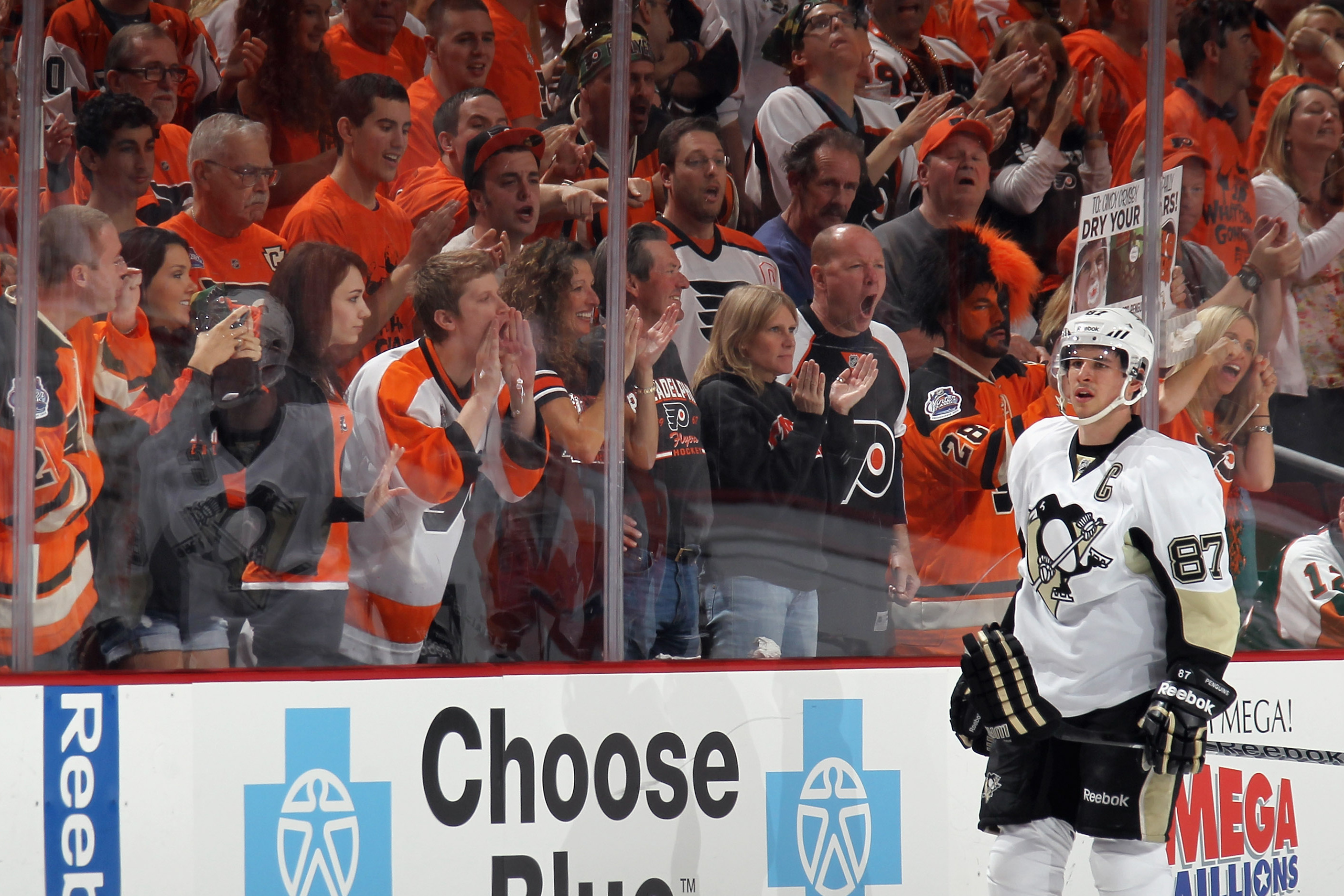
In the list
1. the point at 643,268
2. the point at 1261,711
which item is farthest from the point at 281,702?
the point at 1261,711

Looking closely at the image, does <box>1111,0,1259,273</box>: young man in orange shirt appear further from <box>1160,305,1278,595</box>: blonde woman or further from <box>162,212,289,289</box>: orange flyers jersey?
<box>162,212,289,289</box>: orange flyers jersey

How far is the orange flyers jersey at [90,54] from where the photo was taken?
2.73 m

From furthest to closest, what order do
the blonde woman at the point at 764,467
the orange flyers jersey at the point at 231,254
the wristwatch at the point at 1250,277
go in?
the wristwatch at the point at 1250,277
the blonde woman at the point at 764,467
the orange flyers jersey at the point at 231,254

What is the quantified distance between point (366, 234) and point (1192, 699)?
7.01 ft

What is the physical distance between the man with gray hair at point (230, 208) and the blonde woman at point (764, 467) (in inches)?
45.4

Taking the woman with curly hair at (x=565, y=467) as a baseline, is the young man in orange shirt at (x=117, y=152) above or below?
above

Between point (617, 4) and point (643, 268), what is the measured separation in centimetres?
68

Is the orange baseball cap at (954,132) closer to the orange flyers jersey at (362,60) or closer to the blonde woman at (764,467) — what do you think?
the blonde woman at (764,467)

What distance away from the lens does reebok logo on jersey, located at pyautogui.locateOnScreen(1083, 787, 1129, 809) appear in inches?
87.5

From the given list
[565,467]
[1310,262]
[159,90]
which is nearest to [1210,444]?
[1310,262]

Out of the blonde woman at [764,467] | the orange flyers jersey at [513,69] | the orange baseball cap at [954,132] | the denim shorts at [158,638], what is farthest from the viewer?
the orange baseball cap at [954,132]

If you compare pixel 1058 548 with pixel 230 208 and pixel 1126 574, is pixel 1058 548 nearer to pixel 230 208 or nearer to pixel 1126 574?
pixel 1126 574

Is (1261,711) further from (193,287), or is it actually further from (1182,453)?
(193,287)

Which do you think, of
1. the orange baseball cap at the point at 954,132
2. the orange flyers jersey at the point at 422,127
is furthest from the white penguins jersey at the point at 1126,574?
the orange flyers jersey at the point at 422,127
